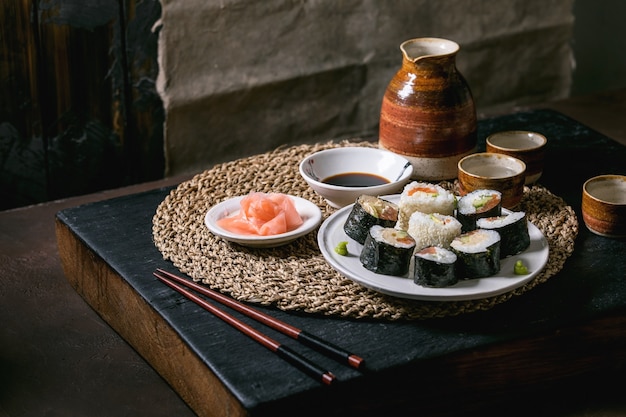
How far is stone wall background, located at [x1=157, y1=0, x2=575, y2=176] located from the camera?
320cm

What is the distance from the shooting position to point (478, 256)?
1727 mm

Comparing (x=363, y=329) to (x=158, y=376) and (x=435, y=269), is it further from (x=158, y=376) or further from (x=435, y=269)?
(x=158, y=376)

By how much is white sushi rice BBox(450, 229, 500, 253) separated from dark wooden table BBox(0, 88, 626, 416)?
155 millimetres

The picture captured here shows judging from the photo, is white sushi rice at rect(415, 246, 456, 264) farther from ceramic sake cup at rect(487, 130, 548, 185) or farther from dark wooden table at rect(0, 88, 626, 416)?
ceramic sake cup at rect(487, 130, 548, 185)

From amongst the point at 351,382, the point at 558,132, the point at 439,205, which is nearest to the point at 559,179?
the point at 558,132

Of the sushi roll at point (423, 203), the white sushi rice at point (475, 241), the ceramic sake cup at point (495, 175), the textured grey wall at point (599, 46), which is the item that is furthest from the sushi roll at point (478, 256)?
the textured grey wall at point (599, 46)

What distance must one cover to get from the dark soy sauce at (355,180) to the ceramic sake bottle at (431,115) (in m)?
0.11

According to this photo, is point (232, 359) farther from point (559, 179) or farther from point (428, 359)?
point (559, 179)

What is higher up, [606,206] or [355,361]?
[606,206]

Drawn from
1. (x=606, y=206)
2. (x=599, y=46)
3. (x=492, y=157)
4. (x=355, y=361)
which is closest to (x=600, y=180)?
(x=606, y=206)

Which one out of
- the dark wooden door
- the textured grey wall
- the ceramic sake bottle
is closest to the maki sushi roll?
the ceramic sake bottle

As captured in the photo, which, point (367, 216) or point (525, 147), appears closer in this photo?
point (367, 216)

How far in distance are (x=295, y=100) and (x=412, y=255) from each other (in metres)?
1.78

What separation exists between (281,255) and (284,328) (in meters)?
0.30
